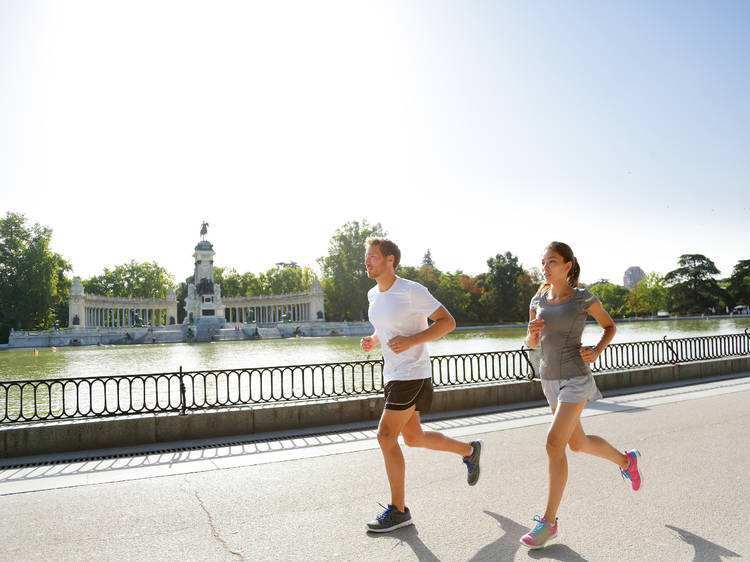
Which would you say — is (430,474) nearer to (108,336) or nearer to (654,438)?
(654,438)

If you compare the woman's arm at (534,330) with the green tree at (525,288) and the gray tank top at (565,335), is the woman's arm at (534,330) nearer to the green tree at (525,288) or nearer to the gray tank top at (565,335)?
the gray tank top at (565,335)

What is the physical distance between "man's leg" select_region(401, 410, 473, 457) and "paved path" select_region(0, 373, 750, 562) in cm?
53

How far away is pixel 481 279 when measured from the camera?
99.4m

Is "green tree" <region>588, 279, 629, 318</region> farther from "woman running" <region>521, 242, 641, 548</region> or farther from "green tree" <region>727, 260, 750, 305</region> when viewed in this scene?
"woman running" <region>521, 242, 641, 548</region>

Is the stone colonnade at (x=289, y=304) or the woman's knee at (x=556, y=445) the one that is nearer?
the woman's knee at (x=556, y=445)

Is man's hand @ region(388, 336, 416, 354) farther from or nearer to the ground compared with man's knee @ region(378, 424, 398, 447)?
farther from the ground

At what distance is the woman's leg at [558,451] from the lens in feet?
13.1

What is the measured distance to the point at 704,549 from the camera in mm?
3760

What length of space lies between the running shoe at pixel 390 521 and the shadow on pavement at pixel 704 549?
6.52 feet

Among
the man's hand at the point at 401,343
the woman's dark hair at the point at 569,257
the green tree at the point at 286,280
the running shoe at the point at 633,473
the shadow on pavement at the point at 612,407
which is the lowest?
the shadow on pavement at the point at 612,407

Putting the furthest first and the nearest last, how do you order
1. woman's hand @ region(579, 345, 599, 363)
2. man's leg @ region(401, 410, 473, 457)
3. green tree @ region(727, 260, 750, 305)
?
1. green tree @ region(727, 260, 750, 305)
2. man's leg @ region(401, 410, 473, 457)
3. woman's hand @ region(579, 345, 599, 363)

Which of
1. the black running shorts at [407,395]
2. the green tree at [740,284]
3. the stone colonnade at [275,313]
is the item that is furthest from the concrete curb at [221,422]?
the green tree at [740,284]

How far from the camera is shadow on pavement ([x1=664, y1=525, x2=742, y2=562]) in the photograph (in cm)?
361

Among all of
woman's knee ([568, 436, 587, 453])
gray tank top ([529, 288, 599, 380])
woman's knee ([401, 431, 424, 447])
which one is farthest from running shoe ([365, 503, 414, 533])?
gray tank top ([529, 288, 599, 380])
